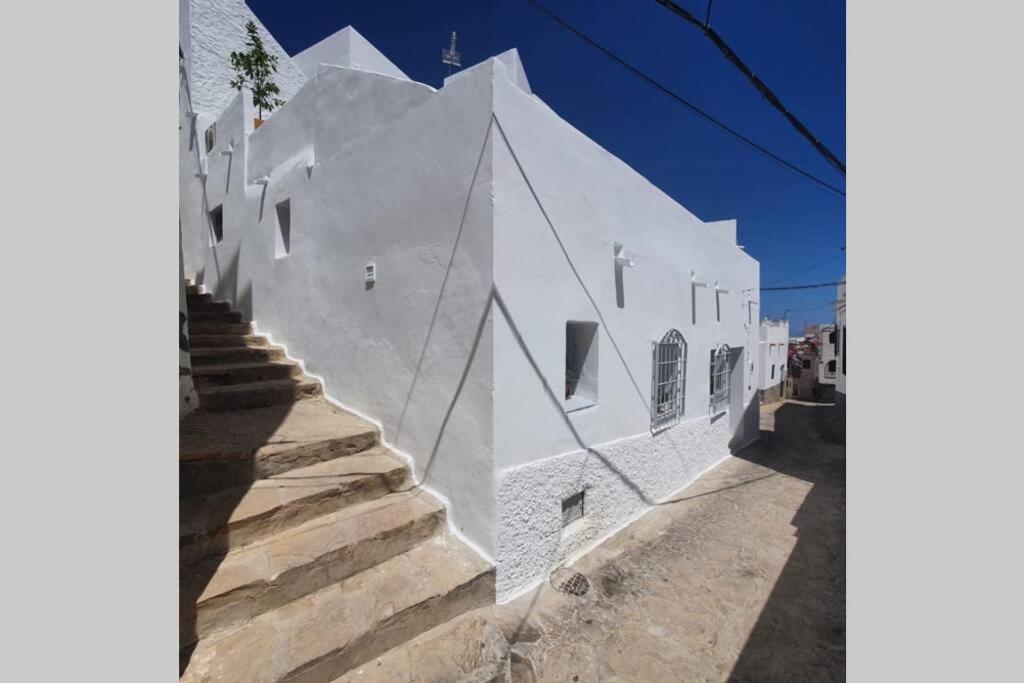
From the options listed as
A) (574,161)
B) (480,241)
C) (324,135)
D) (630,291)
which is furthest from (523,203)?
A: (324,135)

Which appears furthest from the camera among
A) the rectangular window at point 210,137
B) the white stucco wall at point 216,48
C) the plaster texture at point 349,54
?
the white stucco wall at point 216,48

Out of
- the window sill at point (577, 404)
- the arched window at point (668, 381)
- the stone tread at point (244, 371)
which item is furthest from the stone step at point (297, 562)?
the arched window at point (668, 381)

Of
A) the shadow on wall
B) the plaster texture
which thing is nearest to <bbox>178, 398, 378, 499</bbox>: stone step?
the shadow on wall

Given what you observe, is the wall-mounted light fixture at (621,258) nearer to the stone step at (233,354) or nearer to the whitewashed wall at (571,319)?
the whitewashed wall at (571,319)

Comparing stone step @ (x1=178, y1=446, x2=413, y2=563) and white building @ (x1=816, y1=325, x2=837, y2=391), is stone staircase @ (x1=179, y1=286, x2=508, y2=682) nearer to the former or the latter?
stone step @ (x1=178, y1=446, x2=413, y2=563)

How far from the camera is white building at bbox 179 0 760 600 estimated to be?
122 inches

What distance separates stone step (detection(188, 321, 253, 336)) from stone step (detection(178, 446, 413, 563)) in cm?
324

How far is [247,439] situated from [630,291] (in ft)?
13.1

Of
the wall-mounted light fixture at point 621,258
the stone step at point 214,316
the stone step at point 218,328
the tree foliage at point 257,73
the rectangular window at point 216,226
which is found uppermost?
the tree foliage at point 257,73

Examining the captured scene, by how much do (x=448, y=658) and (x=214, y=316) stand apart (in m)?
5.92

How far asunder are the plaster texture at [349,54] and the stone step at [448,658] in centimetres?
809

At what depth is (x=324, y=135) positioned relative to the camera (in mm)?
4586

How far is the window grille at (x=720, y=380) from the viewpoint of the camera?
6.72m

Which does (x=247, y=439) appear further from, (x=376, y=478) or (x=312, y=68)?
(x=312, y=68)
